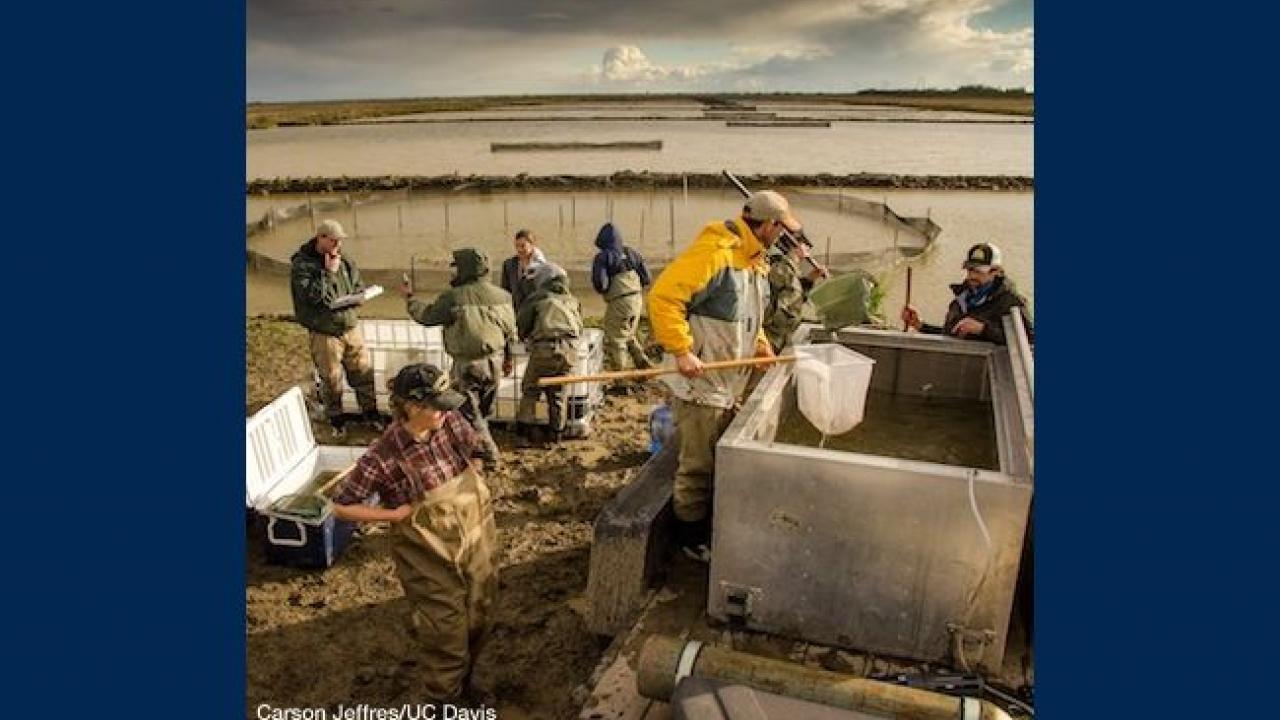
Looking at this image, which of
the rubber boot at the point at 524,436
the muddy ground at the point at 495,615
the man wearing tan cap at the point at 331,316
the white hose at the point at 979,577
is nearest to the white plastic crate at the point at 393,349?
the man wearing tan cap at the point at 331,316

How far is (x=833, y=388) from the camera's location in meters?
4.00

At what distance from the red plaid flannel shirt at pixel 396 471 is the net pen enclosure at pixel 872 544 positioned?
3.65ft

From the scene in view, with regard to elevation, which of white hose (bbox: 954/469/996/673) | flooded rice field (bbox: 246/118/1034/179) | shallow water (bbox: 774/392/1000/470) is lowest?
white hose (bbox: 954/469/996/673)

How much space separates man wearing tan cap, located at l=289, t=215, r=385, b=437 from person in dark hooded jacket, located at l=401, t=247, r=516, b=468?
62cm

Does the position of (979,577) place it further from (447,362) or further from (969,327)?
(447,362)

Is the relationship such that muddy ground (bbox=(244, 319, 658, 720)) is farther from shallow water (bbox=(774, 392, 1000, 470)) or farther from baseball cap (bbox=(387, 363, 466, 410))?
shallow water (bbox=(774, 392, 1000, 470))

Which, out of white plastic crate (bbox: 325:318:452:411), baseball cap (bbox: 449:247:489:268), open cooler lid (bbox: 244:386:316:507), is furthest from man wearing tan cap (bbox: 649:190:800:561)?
white plastic crate (bbox: 325:318:452:411)

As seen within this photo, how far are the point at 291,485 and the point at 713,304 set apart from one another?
3.13 metres

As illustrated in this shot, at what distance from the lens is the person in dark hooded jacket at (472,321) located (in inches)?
235

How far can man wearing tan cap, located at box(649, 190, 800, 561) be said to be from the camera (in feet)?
13.0

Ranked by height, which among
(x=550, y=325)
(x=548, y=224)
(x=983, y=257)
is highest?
(x=548, y=224)

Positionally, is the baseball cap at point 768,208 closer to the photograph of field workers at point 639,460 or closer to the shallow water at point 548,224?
the photograph of field workers at point 639,460

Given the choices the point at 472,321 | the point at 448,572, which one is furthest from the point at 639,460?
the point at 448,572

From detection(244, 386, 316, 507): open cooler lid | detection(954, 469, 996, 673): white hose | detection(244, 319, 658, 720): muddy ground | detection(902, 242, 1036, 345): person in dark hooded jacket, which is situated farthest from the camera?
detection(244, 386, 316, 507): open cooler lid
